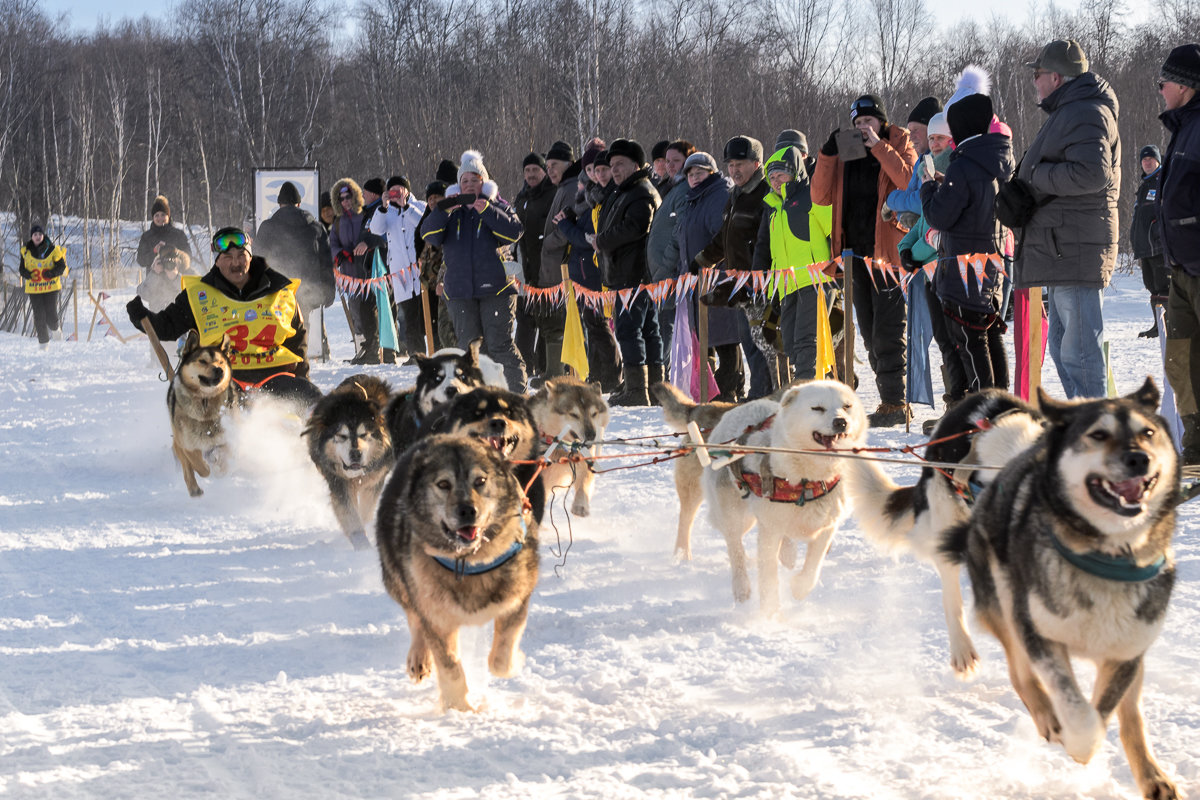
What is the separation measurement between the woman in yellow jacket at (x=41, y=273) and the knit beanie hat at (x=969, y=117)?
49.8ft

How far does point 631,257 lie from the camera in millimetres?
8281

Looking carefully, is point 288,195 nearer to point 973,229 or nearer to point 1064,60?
point 973,229

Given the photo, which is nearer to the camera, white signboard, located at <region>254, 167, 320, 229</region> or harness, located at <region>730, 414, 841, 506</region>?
harness, located at <region>730, 414, 841, 506</region>

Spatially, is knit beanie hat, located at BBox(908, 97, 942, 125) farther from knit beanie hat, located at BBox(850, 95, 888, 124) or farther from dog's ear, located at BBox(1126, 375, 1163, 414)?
dog's ear, located at BBox(1126, 375, 1163, 414)

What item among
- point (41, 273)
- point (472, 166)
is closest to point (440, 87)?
point (41, 273)

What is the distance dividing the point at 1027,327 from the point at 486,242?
4.22 metres

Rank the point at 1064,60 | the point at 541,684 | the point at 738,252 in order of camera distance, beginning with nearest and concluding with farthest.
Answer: the point at 541,684
the point at 1064,60
the point at 738,252

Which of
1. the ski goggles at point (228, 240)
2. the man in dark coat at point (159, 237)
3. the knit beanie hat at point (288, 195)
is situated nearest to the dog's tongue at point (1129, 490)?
the ski goggles at point (228, 240)

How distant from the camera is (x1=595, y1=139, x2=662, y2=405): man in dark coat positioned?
8055mm

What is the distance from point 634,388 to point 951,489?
509 centimetres

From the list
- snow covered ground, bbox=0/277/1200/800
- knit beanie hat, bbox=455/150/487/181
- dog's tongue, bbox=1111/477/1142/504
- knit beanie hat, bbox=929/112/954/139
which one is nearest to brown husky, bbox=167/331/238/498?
snow covered ground, bbox=0/277/1200/800

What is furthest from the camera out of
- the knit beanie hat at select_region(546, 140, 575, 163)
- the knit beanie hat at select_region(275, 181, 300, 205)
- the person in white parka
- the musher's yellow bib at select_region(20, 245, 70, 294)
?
the musher's yellow bib at select_region(20, 245, 70, 294)

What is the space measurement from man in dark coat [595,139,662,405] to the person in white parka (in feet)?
10.3

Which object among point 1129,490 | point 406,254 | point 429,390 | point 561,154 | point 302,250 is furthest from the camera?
point 302,250
